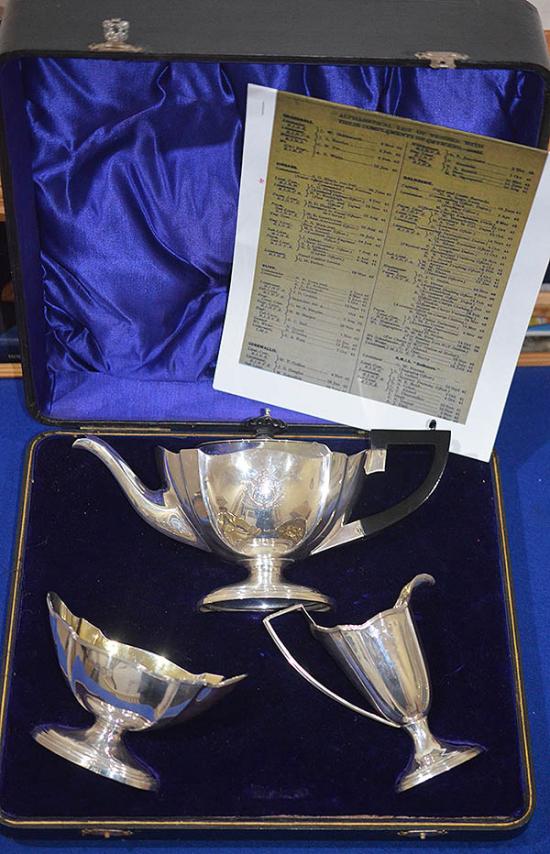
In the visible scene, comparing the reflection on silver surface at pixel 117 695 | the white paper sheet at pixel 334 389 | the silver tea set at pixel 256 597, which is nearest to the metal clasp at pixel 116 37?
the white paper sheet at pixel 334 389

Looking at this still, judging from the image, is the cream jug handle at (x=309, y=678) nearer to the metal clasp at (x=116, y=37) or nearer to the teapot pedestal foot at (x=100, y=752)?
the teapot pedestal foot at (x=100, y=752)

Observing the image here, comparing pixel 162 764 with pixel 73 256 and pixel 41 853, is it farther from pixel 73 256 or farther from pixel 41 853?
pixel 73 256

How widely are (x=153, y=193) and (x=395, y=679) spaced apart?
58 cm

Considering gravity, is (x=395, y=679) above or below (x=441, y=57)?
below

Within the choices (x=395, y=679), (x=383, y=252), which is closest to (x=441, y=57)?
(x=383, y=252)

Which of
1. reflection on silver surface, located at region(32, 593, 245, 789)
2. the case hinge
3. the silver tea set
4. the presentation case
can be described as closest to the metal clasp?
the presentation case

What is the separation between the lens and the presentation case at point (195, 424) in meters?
1.17

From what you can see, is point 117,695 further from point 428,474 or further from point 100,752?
point 428,474

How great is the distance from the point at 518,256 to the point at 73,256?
1.60 ft

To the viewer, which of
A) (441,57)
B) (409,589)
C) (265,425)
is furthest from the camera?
(265,425)

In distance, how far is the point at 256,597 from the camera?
123 centimetres

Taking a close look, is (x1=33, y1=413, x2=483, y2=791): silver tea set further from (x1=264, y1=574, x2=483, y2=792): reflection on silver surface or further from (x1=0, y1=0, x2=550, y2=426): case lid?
(x1=0, y1=0, x2=550, y2=426): case lid

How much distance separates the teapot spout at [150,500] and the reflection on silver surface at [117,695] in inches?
5.6

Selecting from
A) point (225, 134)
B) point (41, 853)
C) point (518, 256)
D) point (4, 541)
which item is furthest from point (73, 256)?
point (41, 853)
